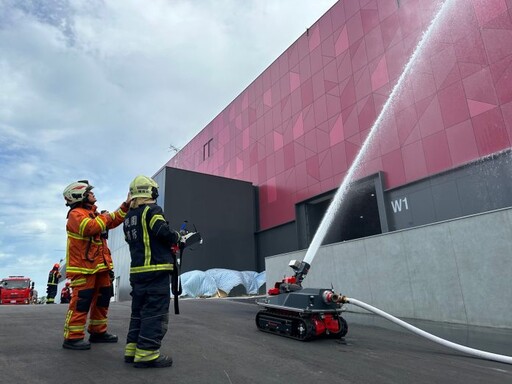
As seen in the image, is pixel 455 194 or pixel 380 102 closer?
pixel 455 194

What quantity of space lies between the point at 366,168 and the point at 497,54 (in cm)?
722

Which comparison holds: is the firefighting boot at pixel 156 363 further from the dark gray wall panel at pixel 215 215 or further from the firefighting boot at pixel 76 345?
the dark gray wall panel at pixel 215 215

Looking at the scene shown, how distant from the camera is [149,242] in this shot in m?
4.01

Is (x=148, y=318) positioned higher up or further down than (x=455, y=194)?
further down

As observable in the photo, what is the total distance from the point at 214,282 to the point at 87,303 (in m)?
17.1

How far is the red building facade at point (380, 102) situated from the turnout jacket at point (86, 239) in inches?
521

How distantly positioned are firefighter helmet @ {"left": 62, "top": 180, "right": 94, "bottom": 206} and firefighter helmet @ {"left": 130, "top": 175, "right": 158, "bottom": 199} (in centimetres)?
104

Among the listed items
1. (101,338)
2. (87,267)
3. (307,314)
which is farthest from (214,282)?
(87,267)

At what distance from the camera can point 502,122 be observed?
1255cm

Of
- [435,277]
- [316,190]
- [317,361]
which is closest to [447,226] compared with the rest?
[435,277]

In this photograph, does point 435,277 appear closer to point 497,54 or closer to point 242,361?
point 242,361

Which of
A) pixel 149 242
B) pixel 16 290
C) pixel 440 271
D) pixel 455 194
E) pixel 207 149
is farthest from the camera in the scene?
pixel 207 149

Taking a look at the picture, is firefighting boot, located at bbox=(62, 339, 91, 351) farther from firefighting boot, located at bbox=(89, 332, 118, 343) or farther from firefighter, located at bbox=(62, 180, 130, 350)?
firefighting boot, located at bbox=(89, 332, 118, 343)

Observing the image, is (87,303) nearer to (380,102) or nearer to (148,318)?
(148,318)
